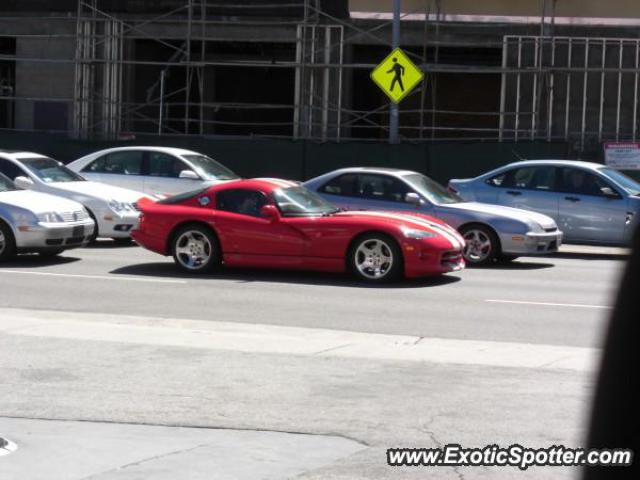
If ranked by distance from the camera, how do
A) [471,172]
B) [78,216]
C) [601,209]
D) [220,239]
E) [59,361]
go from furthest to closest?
[471,172] → [601,209] → [78,216] → [220,239] → [59,361]

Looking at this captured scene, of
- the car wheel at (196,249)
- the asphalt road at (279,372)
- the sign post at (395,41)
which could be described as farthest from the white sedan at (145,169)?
the asphalt road at (279,372)

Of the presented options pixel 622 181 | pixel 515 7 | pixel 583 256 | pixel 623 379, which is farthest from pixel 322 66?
pixel 623 379

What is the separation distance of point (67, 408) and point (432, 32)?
2207 cm

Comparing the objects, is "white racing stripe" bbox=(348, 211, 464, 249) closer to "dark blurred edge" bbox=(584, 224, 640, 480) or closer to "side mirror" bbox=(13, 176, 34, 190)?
"side mirror" bbox=(13, 176, 34, 190)

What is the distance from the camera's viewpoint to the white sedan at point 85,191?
18.5 meters

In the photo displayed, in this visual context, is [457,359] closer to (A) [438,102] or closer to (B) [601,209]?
(B) [601,209]

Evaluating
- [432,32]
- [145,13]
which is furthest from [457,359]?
[145,13]

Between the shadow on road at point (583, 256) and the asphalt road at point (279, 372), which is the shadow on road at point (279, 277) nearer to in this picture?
the asphalt road at point (279, 372)

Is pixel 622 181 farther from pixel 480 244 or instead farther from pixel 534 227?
pixel 480 244

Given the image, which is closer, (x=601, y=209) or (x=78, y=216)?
(x=78, y=216)

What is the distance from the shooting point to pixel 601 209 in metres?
18.7

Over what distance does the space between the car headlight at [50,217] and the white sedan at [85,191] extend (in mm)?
1849

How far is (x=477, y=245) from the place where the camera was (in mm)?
16859

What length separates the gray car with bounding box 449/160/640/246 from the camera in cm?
1864
